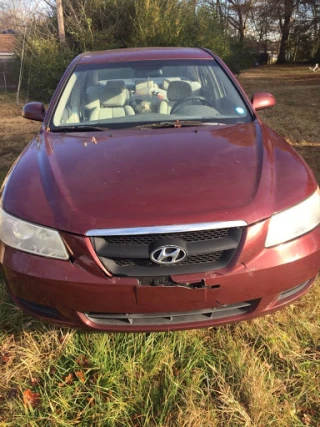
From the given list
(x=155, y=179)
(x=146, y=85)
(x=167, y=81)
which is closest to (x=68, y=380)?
(x=155, y=179)

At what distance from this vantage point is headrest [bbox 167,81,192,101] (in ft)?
10.4

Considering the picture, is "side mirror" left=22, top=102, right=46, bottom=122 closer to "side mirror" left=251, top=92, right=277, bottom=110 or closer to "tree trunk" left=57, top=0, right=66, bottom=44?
"side mirror" left=251, top=92, right=277, bottom=110

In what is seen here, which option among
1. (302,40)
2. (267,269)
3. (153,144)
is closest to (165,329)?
(267,269)

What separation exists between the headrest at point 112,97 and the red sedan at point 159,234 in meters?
0.96

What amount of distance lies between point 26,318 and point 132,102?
1.81 m

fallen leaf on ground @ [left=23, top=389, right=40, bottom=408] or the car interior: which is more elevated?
the car interior

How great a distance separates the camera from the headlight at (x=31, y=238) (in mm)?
1776

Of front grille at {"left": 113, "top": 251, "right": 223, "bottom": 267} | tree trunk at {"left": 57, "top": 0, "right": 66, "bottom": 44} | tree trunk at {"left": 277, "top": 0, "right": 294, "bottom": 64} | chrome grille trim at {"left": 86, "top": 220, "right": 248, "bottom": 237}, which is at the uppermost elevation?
tree trunk at {"left": 277, "top": 0, "right": 294, "bottom": 64}

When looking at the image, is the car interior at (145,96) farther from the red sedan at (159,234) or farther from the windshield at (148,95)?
the red sedan at (159,234)

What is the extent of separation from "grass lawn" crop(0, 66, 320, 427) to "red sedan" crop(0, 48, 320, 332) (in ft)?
1.02

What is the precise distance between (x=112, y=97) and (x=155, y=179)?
1.50m

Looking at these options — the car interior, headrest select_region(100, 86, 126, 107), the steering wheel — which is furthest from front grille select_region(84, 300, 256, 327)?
headrest select_region(100, 86, 126, 107)

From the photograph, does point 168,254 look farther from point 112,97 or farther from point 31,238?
point 112,97

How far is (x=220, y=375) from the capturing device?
1953 millimetres
